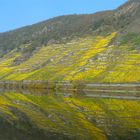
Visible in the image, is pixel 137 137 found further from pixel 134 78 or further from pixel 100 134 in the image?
pixel 134 78

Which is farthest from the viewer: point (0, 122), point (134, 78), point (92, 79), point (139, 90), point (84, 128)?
point (92, 79)

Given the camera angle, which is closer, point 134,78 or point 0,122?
point 0,122

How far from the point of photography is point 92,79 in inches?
6555

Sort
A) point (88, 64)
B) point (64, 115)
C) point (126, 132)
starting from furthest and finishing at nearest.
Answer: point (88, 64) → point (64, 115) → point (126, 132)

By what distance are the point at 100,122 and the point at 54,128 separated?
747 centimetres

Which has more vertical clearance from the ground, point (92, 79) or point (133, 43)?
point (133, 43)

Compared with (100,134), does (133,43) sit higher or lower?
higher

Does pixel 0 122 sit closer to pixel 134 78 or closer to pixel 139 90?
pixel 139 90

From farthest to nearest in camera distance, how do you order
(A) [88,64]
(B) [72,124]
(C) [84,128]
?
(A) [88,64], (B) [72,124], (C) [84,128]

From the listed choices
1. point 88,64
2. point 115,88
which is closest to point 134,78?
point 115,88

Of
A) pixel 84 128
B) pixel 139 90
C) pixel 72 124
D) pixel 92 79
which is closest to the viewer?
pixel 84 128

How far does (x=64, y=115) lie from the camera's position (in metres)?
69.4

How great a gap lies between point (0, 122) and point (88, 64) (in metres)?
129

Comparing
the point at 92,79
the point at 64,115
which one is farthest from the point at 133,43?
the point at 64,115
